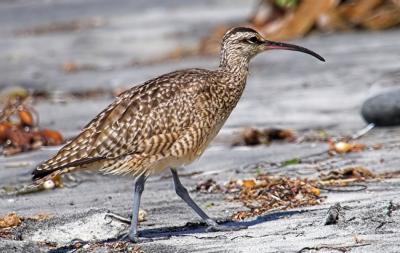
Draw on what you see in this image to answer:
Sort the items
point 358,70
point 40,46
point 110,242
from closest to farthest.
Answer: point 110,242, point 358,70, point 40,46

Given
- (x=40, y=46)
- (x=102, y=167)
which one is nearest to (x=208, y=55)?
(x=40, y=46)

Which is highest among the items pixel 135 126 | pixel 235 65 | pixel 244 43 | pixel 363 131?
pixel 244 43

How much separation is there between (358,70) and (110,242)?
28.4 feet

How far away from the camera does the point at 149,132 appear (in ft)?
28.3

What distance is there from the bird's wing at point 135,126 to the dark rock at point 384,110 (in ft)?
13.5

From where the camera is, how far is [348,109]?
14.1 metres

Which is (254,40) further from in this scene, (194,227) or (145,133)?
(194,227)

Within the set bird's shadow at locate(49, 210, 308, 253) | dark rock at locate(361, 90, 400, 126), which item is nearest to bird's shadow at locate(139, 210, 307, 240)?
bird's shadow at locate(49, 210, 308, 253)

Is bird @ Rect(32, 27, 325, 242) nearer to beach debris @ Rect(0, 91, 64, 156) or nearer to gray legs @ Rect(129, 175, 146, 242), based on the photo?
gray legs @ Rect(129, 175, 146, 242)

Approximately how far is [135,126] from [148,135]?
0.13 m

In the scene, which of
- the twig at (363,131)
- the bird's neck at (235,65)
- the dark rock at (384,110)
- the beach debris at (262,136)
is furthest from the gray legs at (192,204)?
the dark rock at (384,110)

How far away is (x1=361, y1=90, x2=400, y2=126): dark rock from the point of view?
12398 millimetres

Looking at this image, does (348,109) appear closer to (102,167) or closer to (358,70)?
(358,70)

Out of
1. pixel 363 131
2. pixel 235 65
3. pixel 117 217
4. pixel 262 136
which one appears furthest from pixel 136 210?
pixel 363 131
